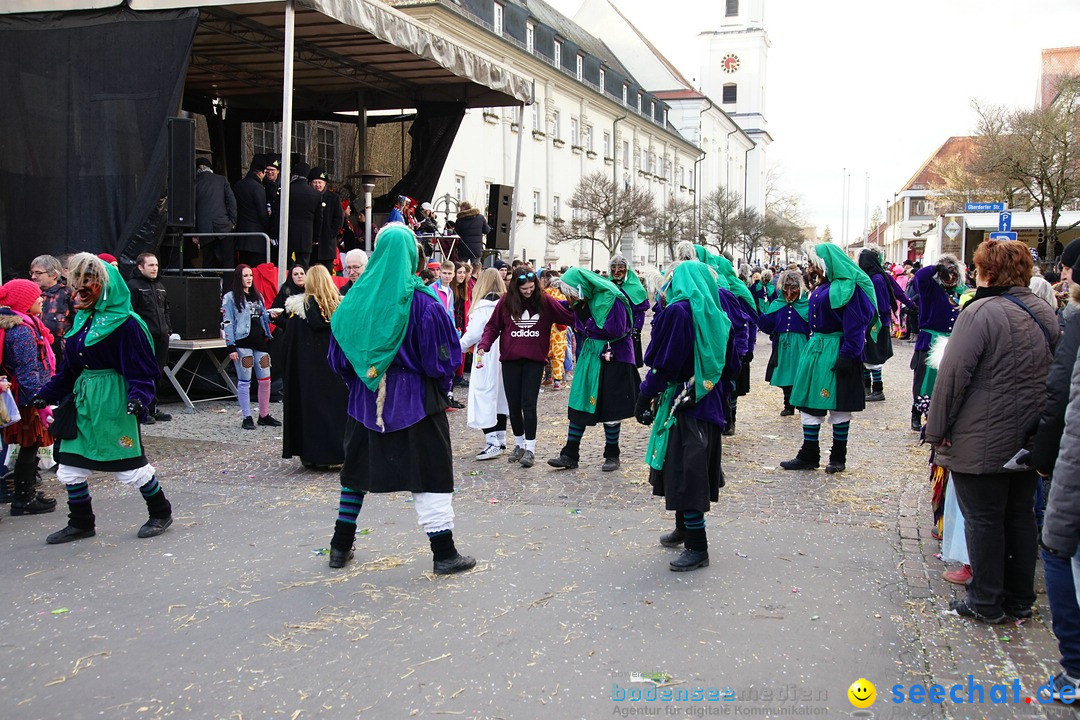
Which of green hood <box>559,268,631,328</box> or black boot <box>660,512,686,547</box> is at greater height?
green hood <box>559,268,631,328</box>

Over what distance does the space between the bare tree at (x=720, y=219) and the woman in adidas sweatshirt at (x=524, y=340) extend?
156 feet

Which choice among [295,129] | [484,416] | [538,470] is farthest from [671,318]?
[295,129]

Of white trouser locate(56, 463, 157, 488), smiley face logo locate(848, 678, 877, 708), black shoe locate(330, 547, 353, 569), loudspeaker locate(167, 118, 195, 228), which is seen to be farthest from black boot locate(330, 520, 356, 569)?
loudspeaker locate(167, 118, 195, 228)

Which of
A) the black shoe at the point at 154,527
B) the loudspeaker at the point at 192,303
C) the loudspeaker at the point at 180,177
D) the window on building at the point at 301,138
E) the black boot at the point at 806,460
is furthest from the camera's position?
the window on building at the point at 301,138

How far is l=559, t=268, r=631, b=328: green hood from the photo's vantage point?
26.3 feet

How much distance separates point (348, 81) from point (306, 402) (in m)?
9.98

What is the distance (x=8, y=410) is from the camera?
248 inches

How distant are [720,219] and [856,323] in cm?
4876

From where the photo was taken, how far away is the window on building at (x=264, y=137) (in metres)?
18.6

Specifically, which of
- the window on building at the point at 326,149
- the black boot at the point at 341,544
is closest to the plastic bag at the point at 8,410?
the black boot at the point at 341,544

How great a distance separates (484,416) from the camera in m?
8.76

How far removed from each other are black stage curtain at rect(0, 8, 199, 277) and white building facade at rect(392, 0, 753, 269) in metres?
7.33

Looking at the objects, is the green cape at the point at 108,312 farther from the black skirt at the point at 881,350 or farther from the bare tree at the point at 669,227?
the bare tree at the point at 669,227

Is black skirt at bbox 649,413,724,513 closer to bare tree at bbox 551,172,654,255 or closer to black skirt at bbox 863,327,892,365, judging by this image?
black skirt at bbox 863,327,892,365
